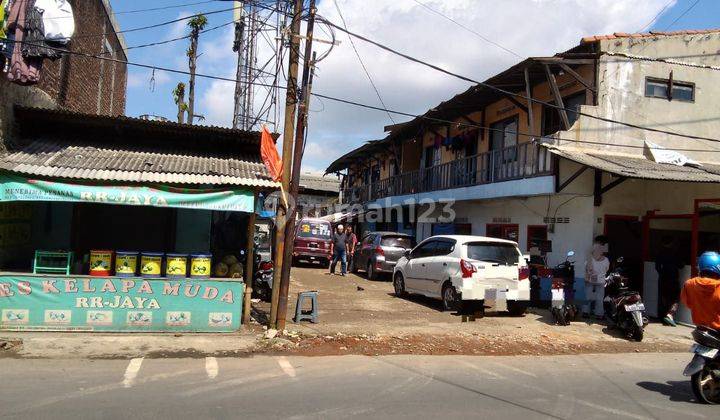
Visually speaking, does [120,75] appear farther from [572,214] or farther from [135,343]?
[572,214]

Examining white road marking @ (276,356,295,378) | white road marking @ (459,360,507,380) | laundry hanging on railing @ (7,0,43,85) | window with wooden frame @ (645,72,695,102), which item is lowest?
→ white road marking @ (276,356,295,378)

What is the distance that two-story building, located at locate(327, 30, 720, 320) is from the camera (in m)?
13.0

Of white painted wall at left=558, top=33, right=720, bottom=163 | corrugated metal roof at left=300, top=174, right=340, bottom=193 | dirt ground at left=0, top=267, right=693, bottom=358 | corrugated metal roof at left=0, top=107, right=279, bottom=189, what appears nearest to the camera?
dirt ground at left=0, top=267, right=693, bottom=358

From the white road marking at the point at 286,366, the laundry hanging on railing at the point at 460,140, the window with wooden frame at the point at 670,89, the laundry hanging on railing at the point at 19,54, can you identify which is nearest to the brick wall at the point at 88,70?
the laundry hanging on railing at the point at 19,54

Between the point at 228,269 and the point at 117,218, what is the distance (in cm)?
275

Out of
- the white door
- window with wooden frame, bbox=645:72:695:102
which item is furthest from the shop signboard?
window with wooden frame, bbox=645:72:695:102

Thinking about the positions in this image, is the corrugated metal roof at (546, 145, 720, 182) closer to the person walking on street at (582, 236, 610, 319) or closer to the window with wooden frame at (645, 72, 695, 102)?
the person walking on street at (582, 236, 610, 319)

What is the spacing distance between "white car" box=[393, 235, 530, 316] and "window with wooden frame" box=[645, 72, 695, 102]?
6.50 m

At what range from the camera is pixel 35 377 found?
243 inches

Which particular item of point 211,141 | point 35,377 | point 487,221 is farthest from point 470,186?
point 35,377

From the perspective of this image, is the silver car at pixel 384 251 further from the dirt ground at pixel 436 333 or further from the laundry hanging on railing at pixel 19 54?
the laundry hanging on railing at pixel 19 54

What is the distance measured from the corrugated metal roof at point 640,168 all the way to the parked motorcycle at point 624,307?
203 cm

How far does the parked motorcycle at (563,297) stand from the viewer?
36.6ft

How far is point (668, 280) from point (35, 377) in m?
12.2
